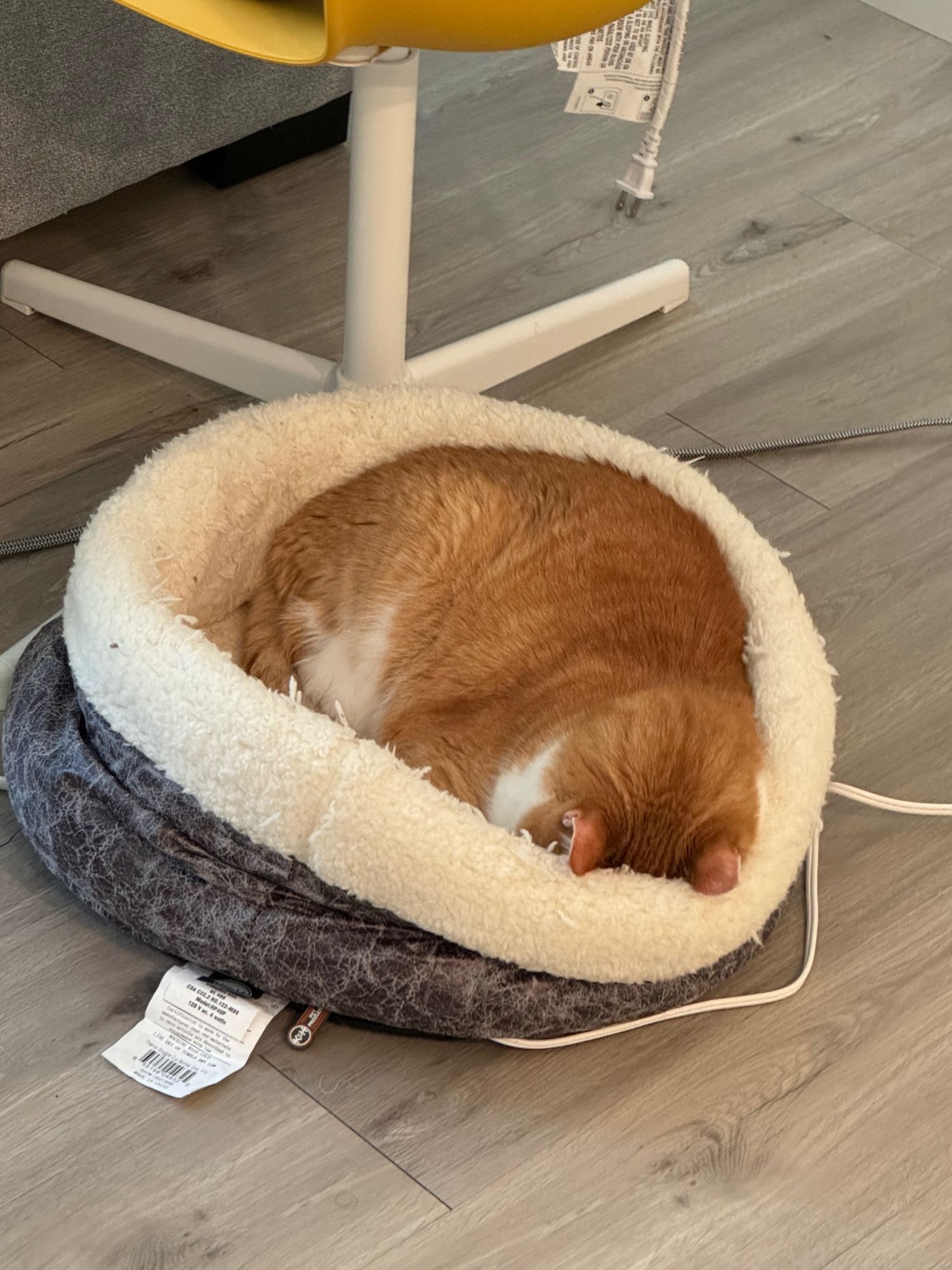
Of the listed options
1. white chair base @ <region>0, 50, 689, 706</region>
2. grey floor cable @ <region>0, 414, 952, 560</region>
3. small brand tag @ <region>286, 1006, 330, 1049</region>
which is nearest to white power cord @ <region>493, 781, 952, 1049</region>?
small brand tag @ <region>286, 1006, 330, 1049</region>

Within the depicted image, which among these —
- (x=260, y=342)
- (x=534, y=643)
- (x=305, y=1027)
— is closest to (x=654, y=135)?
(x=260, y=342)

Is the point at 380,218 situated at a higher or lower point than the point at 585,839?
higher

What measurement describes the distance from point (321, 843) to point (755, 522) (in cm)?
94

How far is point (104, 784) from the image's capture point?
144cm

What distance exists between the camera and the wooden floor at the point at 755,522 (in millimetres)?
1286

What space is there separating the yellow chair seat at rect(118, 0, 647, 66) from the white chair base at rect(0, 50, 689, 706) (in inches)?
6.8

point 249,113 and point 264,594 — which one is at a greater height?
point 249,113

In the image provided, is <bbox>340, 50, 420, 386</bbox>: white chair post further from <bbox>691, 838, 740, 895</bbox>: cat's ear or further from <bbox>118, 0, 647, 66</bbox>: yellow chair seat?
<bbox>691, 838, 740, 895</bbox>: cat's ear

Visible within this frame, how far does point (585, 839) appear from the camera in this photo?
4.15 ft

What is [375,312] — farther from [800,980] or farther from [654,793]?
[800,980]

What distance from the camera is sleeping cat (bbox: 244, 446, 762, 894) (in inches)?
53.6

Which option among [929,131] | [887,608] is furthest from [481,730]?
[929,131]

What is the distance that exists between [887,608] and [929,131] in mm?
1379

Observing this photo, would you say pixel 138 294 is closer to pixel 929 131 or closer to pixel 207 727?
pixel 207 727
